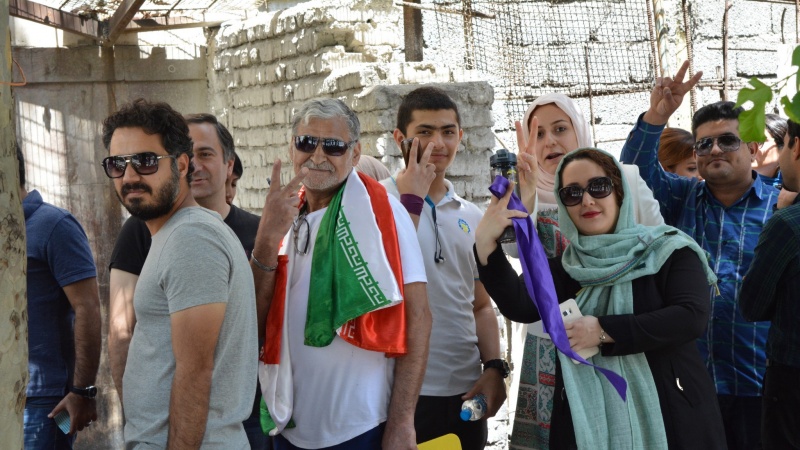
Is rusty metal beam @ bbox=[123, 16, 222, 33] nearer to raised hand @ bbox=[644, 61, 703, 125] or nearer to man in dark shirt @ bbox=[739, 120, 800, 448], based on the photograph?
raised hand @ bbox=[644, 61, 703, 125]

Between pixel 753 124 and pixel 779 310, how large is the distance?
6.28 ft

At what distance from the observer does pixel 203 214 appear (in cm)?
266

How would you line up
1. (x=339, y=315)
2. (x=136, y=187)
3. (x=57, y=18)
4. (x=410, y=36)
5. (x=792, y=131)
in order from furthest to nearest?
(x=410, y=36)
(x=57, y=18)
(x=792, y=131)
(x=339, y=315)
(x=136, y=187)

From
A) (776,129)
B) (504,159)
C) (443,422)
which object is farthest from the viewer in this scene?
(776,129)

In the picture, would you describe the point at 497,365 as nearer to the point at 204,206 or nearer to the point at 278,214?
the point at 278,214

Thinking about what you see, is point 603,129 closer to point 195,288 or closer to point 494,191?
point 494,191

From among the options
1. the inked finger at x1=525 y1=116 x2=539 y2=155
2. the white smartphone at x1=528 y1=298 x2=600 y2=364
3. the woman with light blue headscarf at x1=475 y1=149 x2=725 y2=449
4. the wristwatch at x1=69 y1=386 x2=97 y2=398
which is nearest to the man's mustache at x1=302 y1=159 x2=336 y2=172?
the woman with light blue headscarf at x1=475 y1=149 x2=725 y2=449

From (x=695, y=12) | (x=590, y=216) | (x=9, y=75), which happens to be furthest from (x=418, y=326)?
(x=695, y=12)

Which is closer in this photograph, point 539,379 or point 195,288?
point 195,288

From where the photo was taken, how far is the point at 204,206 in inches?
142

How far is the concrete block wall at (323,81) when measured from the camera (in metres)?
5.86

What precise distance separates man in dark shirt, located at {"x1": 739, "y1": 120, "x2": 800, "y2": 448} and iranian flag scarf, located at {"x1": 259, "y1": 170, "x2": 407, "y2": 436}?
1294 millimetres

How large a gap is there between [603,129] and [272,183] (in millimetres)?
6847

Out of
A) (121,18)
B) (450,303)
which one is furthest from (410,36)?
(450,303)
